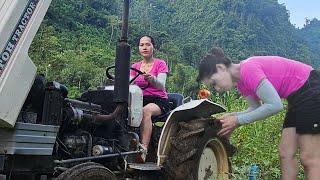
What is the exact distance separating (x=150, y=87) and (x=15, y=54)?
203 centimetres

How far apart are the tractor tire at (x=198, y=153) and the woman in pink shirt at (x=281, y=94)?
1.25 metres

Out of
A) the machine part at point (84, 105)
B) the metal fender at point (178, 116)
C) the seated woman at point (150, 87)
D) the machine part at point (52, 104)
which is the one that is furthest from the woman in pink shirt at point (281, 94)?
the seated woman at point (150, 87)

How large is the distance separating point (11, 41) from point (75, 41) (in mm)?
37962

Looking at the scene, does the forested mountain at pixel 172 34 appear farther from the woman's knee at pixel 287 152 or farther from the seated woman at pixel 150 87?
the woman's knee at pixel 287 152

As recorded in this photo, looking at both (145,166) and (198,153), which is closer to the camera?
(145,166)

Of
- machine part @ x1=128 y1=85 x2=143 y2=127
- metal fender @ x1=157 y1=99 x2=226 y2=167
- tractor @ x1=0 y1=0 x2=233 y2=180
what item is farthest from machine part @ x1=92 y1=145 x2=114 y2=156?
metal fender @ x1=157 y1=99 x2=226 y2=167

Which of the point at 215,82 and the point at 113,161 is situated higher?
the point at 215,82

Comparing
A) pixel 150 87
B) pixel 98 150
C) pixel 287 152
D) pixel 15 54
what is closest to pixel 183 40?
pixel 150 87

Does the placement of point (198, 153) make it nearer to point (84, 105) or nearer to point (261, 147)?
point (84, 105)

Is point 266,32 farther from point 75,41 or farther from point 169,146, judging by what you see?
point 169,146

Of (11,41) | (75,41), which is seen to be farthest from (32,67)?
(75,41)

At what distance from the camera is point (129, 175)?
4293 mm

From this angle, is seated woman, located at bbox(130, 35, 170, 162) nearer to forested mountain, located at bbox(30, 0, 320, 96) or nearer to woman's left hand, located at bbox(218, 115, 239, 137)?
woman's left hand, located at bbox(218, 115, 239, 137)

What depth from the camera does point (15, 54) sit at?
2.81 meters
